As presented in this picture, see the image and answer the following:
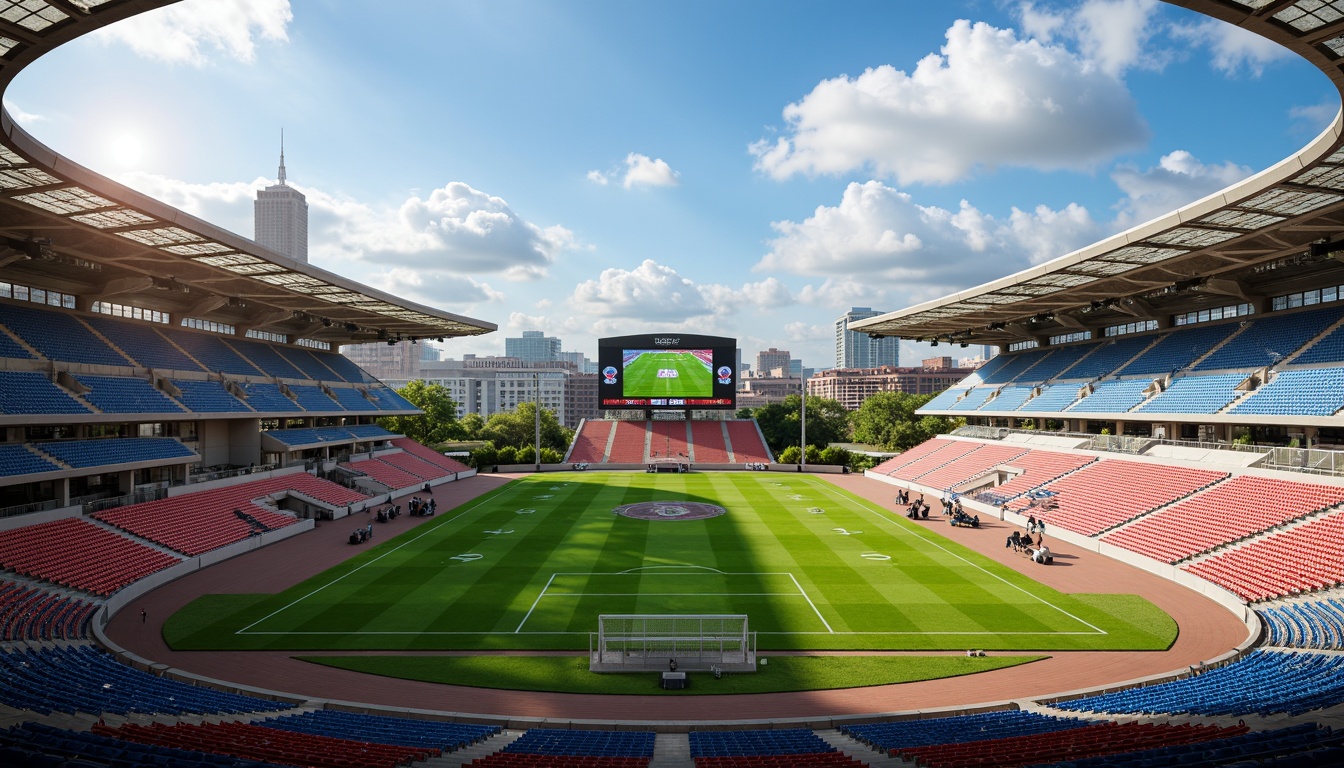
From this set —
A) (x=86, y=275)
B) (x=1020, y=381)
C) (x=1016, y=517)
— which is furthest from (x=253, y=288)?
(x=1020, y=381)

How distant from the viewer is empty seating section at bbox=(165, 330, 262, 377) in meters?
42.6

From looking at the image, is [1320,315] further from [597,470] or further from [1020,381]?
[597,470]

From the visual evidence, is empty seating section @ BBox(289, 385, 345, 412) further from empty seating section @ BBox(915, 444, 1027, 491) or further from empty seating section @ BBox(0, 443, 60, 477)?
empty seating section @ BBox(915, 444, 1027, 491)

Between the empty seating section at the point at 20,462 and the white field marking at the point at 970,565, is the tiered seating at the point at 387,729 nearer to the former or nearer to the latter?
the white field marking at the point at 970,565

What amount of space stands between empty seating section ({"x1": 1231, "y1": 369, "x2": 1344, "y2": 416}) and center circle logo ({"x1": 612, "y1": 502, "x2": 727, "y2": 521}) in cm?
2878

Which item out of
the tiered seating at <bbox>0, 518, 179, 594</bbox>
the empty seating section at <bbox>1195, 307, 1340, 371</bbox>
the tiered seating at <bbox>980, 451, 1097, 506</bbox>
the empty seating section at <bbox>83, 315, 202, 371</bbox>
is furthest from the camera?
the tiered seating at <bbox>980, 451, 1097, 506</bbox>

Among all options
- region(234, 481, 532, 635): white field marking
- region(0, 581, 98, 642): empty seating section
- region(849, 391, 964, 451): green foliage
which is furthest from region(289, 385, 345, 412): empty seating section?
region(849, 391, 964, 451): green foliage

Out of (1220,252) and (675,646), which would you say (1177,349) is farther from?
(675,646)

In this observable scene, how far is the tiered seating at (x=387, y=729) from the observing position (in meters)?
13.1

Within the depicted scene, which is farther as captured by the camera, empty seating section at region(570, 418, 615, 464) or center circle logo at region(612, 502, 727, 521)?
empty seating section at region(570, 418, 615, 464)

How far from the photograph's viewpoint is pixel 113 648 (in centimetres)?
1914

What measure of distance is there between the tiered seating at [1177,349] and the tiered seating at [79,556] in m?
55.5

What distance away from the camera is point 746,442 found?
241 feet

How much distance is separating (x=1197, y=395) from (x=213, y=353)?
62.1m
